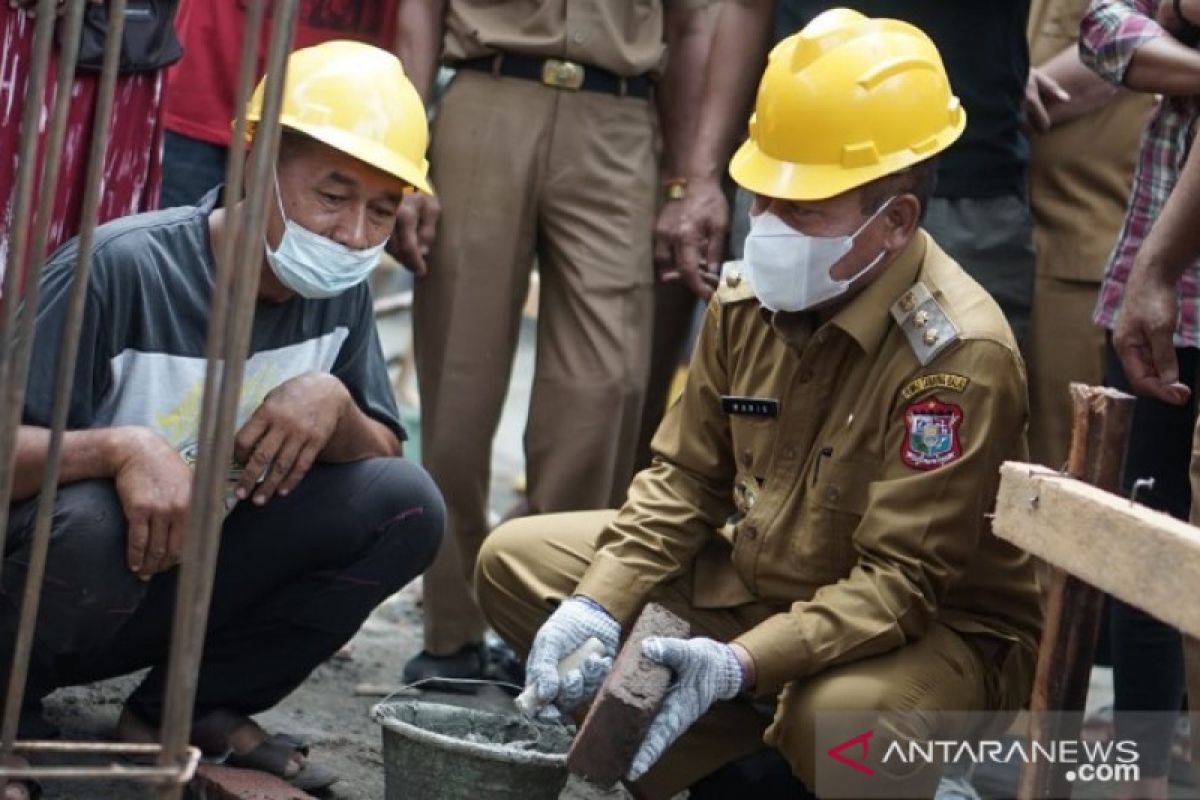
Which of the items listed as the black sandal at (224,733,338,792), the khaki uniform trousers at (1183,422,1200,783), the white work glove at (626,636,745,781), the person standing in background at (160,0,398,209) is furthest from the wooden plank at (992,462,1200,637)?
the person standing in background at (160,0,398,209)

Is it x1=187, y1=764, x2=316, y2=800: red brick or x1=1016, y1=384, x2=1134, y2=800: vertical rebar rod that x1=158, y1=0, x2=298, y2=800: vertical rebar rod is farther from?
x1=1016, y1=384, x2=1134, y2=800: vertical rebar rod

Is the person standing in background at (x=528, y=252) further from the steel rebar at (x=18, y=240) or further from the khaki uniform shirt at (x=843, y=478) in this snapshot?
the steel rebar at (x=18, y=240)

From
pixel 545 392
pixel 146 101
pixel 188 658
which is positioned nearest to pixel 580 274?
pixel 545 392

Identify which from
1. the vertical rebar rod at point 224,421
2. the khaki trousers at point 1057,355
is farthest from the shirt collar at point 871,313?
the vertical rebar rod at point 224,421

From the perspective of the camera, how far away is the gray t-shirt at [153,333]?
354 centimetres

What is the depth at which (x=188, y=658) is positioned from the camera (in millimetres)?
2656

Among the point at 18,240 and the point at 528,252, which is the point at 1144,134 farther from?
the point at 18,240

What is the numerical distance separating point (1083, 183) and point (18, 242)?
296 cm

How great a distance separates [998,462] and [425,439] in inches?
72.0

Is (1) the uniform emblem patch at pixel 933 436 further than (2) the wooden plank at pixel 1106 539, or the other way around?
(1) the uniform emblem patch at pixel 933 436

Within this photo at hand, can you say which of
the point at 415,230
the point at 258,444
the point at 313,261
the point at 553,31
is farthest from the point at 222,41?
the point at 258,444

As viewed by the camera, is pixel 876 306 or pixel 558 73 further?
pixel 558 73

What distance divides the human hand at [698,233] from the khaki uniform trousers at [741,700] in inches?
39.3

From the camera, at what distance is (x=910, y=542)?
3.52m
